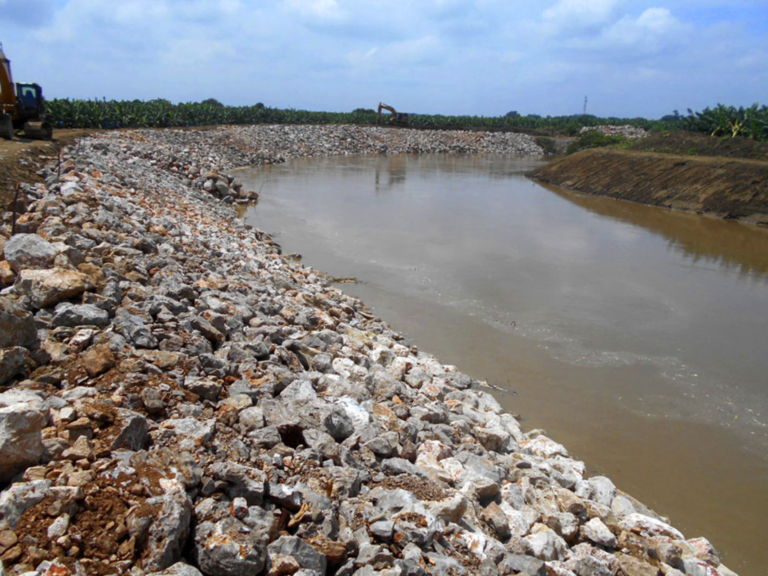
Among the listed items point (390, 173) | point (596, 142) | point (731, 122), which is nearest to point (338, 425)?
point (390, 173)

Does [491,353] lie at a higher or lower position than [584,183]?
lower

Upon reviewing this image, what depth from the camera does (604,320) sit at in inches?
392

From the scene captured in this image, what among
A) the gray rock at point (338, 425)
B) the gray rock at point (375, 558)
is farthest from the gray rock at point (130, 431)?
the gray rock at point (375, 558)

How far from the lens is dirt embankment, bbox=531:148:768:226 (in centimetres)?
2356

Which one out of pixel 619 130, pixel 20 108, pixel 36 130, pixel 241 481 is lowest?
pixel 241 481

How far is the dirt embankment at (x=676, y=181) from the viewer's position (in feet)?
77.3

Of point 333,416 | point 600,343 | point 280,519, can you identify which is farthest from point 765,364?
point 280,519

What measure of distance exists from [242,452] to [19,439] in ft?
4.12

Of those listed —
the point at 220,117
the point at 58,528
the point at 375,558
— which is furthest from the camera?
the point at 220,117

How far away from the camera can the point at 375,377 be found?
568 centimetres

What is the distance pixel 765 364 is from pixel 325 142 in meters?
42.6

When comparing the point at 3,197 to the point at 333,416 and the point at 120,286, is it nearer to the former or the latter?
the point at 120,286

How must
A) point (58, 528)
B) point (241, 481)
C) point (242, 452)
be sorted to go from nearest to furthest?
point (58, 528) < point (241, 481) < point (242, 452)

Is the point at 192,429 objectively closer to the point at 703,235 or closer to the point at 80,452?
the point at 80,452
